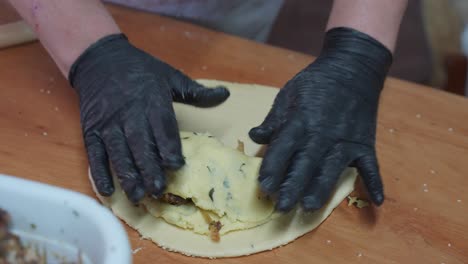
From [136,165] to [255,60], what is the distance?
454mm

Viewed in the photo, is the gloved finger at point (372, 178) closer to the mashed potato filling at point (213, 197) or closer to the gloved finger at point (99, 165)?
the mashed potato filling at point (213, 197)

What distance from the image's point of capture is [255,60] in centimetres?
Result: 115

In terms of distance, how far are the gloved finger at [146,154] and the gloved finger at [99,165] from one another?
0.05 m

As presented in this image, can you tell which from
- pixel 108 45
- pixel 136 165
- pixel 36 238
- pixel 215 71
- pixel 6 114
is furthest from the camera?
pixel 215 71

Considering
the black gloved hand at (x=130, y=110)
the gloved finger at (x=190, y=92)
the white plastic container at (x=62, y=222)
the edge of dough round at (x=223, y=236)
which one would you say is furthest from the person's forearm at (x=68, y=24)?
the white plastic container at (x=62, y=222)

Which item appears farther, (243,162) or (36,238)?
(243,162)

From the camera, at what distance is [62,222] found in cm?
56

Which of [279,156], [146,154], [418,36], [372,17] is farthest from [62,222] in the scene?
[418,36]

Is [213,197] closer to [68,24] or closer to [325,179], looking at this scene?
[325,179]

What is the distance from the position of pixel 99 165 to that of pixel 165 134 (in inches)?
4.5

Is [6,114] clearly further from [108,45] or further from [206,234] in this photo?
[206,234]

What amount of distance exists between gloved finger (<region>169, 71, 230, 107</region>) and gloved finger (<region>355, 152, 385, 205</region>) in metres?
0.26

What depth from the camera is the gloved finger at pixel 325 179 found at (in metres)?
0.78

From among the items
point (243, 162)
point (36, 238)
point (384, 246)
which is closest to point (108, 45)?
point (243, 162)
